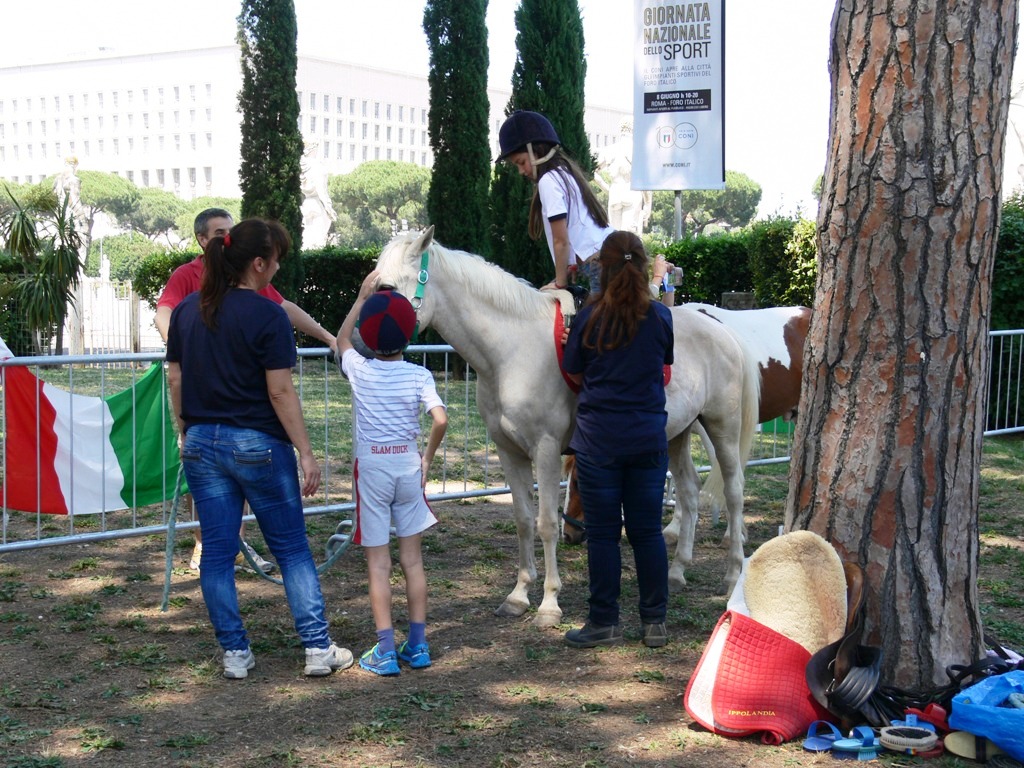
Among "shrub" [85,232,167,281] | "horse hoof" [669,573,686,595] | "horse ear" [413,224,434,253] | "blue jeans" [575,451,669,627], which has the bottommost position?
"horse hoof" [669,573,686,595]

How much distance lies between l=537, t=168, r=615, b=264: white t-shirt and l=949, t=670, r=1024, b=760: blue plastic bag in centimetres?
A: 273

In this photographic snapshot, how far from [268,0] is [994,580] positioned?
16880mm

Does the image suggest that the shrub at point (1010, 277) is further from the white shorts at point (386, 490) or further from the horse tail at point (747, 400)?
the white shorts at point (386, 490)

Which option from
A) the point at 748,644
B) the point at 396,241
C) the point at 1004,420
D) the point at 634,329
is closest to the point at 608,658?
the point at 748,644

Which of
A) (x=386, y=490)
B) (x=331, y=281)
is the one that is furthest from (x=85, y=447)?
(x=331, y=281)

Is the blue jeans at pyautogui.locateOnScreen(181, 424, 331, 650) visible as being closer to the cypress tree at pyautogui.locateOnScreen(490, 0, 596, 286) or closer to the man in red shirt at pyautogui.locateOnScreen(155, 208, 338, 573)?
the man in red shirt at pyautogui.locateOnScreen(155, 208, 338, 573)

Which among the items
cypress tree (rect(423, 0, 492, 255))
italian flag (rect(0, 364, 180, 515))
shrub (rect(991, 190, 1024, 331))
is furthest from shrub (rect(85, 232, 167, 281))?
italian flag (rect(0, 364, 180, 515))

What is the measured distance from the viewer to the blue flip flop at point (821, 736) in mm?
3881

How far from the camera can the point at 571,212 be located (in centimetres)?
565

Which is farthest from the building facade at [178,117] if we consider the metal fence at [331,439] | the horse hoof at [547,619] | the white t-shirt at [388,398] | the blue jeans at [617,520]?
the white t-shirt at [388,398]

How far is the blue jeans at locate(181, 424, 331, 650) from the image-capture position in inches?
175

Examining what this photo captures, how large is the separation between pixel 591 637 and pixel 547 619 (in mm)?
386

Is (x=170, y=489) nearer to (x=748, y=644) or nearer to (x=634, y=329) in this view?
(x=634, y=329)

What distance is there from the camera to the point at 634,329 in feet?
15.7
